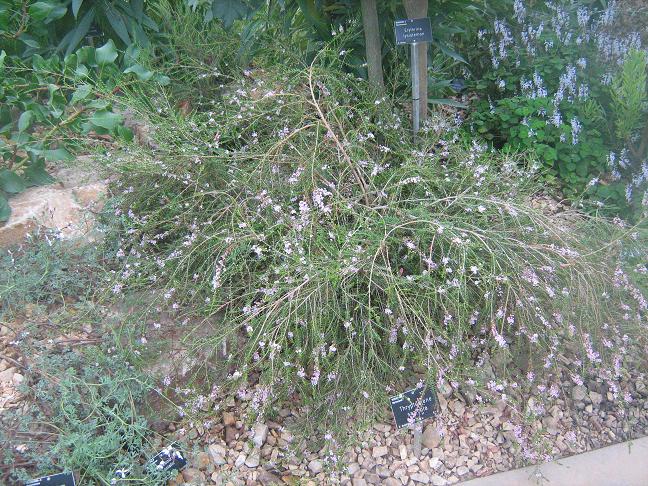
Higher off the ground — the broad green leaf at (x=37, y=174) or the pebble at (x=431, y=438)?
the broad green leaf at (x=37, y=174)

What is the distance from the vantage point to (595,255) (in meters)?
2.19

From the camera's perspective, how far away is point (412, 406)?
1.97 m

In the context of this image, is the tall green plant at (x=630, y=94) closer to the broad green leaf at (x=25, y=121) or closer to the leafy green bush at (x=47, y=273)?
the leafy green bush at (x=47, y=273)

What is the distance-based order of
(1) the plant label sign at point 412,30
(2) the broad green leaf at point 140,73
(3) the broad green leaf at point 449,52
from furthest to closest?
1. (3) the broad green leaf at point 449,52
2. (2) the broad green leaf at point 140,73
3. (1) the plant label sign at point 412,30

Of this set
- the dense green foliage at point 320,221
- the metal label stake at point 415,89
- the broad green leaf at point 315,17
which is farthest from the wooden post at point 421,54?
the broad green leaf at point 315,17

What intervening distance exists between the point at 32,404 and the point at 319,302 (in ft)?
3.24

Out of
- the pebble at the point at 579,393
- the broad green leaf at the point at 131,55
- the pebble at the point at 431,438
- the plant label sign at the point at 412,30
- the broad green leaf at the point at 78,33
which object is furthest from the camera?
the broad green leaf at the point at 78,33

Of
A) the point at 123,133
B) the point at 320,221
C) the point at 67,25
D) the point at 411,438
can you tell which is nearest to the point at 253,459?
the point at 411,438

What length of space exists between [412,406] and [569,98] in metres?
2.12

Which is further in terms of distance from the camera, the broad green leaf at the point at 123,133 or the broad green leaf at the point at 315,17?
the broad green leaf at the point at 315,17

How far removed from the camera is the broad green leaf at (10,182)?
2.62 meters

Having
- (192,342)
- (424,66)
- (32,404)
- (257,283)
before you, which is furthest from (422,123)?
(32,404)

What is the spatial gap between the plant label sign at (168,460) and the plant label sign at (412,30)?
1884 millimetres

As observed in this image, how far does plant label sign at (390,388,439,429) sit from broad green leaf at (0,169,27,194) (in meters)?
1.86
